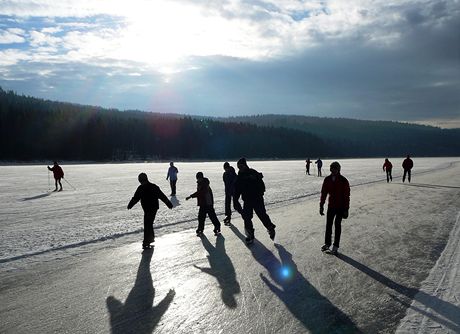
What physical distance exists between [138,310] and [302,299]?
2.02 m

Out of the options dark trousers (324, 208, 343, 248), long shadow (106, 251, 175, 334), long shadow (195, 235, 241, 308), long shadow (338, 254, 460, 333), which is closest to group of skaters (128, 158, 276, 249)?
long shadow (195, 235, 241, 308)

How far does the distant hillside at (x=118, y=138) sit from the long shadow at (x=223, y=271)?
7609 centimetres

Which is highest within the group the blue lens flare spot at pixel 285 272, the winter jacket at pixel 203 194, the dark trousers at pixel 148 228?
the winter jacket at pixel 203 194

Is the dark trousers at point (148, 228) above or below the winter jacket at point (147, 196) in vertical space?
below

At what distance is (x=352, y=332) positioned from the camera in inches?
165

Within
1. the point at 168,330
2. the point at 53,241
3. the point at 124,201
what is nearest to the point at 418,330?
the point at 168,330

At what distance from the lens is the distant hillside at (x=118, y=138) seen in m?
79.5

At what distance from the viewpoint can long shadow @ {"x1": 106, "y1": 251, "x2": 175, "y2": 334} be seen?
4.29 m

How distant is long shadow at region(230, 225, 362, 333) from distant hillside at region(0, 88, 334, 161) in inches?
3058

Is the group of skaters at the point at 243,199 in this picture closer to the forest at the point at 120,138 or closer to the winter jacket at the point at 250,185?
the winter jacket at the point at 250,185

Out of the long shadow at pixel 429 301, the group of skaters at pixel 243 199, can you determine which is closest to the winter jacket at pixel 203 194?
the group of skaters at pixel 243 199

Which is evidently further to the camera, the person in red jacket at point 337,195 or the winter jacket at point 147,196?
the winter jacket at point 147,196

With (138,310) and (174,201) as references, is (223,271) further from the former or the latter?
(174,201)

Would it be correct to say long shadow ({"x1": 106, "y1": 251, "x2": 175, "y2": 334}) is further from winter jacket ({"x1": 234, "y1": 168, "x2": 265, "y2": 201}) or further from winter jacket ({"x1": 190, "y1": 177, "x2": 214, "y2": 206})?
winter jacket ({"x1": 190, "y1": 177, "x2": 214, "y2": 206})
